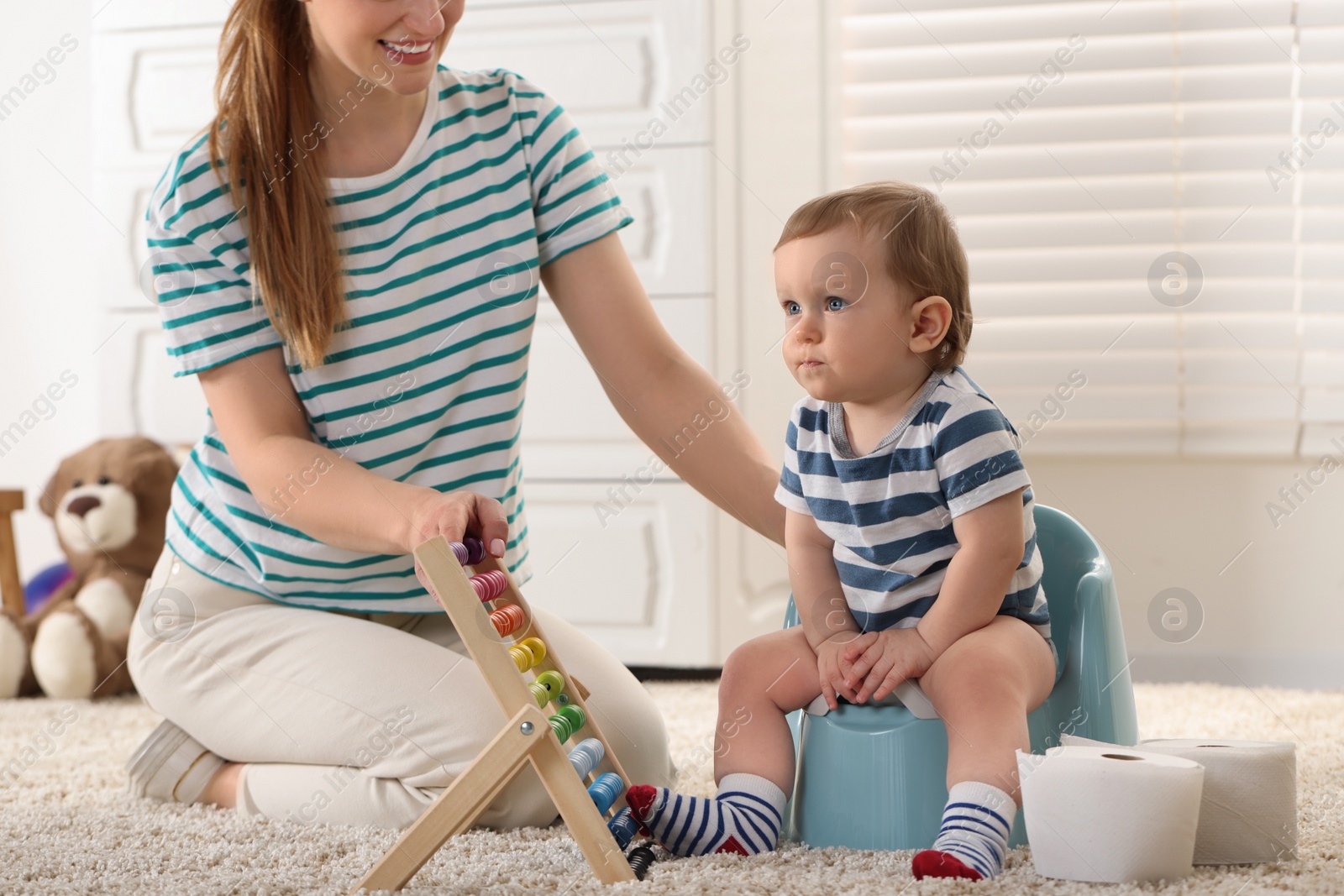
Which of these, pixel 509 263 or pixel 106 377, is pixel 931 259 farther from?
pixel 106 377

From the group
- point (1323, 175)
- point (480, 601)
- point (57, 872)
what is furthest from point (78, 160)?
point (1323, 175)

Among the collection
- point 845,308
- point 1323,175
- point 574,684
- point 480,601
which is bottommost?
point 574,684

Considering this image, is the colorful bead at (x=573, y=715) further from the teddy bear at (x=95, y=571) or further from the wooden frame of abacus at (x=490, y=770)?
the teddy bear at (x=95, y=571)

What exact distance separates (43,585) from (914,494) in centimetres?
167

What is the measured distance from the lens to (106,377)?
202 centimetres

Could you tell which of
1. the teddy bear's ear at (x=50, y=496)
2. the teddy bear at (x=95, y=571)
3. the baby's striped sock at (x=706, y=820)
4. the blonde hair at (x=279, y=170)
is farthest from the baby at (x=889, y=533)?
the teddy bear's ear at (x=50, y=496)

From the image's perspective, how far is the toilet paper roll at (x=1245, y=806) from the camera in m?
0.80

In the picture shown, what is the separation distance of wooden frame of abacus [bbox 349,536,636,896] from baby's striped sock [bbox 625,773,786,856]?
0.07 m

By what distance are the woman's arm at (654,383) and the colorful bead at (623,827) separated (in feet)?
0.96

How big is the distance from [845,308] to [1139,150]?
125cm

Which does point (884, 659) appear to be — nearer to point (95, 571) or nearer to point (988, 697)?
point (988, 697)

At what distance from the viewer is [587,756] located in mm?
838

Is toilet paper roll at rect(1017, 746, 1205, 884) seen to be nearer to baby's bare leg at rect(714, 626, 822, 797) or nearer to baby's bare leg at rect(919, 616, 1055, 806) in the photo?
baby's bare leg at rect(919, 616, 1055, 806)

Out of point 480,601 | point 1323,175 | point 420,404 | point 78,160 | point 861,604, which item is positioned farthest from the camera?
point 78,160
